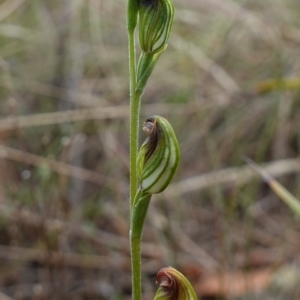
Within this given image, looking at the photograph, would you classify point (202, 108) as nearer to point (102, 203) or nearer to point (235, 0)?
point (102, 203)

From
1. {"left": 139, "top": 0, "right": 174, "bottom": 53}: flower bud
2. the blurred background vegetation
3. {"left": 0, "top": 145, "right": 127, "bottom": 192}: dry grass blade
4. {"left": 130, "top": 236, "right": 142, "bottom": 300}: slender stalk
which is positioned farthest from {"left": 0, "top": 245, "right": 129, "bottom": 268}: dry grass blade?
{"left": 139, "top": 0, "right": 174, "bottom": 53}: flower bud

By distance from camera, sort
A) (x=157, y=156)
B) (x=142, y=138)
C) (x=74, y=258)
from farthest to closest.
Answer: (x=142, y=138) → (x=74, y=258) → (x=157, y=156)

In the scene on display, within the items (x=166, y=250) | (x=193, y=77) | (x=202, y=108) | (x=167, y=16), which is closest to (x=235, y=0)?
(x=193, y=77)

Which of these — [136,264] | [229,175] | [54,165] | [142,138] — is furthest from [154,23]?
[142,138]

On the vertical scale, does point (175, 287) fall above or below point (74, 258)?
above

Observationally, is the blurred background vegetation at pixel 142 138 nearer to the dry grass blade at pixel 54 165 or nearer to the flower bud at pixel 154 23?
the dry grass blade at pixel 54 165

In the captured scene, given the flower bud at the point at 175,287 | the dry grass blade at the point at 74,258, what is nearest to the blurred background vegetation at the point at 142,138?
the dry grass blade at the point at 74,258

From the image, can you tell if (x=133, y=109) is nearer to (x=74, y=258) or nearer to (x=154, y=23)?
(x=154, y=23)
